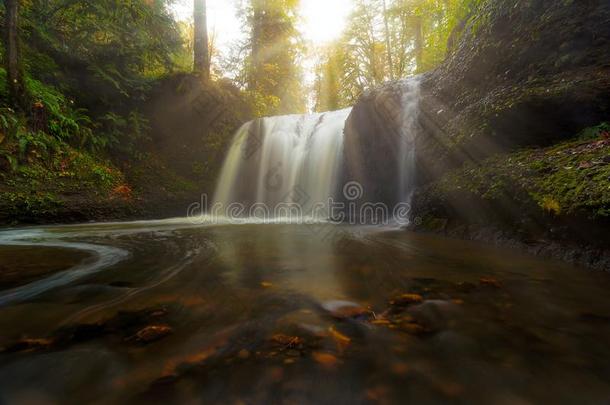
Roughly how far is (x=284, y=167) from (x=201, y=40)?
614cm

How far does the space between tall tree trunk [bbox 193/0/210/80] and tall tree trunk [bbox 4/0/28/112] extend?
17.0ft

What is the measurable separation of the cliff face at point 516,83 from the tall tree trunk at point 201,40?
334 inches

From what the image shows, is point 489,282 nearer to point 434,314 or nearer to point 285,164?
point 434,314

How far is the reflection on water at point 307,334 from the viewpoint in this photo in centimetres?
98

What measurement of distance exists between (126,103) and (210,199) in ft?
14.1

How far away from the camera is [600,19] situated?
4297mm

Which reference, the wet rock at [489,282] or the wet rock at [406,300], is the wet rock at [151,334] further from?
the wet rock at [489,282]

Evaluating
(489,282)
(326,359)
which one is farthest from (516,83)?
(326,359)

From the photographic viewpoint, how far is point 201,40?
11.5 m

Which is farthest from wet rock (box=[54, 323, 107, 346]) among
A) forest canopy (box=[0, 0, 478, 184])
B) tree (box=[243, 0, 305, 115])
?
tree (box=[243, 0, 305, 115])

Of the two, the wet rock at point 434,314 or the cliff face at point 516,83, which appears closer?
the wet rock at point 434,314

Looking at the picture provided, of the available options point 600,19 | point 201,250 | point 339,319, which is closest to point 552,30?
point 600,19

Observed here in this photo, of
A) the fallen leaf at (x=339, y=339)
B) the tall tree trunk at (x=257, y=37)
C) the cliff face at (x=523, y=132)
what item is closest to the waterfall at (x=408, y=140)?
the cliff face at (x=523, y=132)

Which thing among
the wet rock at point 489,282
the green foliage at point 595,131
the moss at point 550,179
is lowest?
the wet rock at point 489,282
